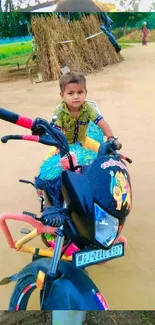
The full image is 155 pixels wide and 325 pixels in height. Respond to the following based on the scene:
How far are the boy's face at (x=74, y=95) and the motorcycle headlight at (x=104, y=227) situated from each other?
21.8 inches

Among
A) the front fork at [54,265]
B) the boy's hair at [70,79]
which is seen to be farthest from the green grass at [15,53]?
the front fork at [54,265]

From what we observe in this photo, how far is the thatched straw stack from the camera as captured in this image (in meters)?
1.74

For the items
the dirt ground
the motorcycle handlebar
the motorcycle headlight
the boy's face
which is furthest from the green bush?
the motorcycle headlight

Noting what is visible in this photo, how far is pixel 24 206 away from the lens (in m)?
1.89

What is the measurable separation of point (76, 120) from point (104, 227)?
23.1 inches

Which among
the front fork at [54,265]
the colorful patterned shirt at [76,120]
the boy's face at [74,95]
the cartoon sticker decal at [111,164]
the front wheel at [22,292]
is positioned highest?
the boy's face at [74,95]

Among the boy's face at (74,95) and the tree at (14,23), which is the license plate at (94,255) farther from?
the tree at (14,23)

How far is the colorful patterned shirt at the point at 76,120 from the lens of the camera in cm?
170

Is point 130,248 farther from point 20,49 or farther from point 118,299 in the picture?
point 20,49

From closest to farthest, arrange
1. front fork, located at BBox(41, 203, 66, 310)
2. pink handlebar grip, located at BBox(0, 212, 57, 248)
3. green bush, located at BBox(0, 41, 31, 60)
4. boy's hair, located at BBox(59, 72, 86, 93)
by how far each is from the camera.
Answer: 1. front fork, located at BBox(41, 203, 66, 310)
2. pink handlebar grip, located at BBox(0, 212, 57, 248)
3. boy's hair, located at BBox(59, 72, 86, 93)
4. green bush, located at BBox(0, 41, 31, 60)

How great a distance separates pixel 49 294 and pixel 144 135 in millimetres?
764

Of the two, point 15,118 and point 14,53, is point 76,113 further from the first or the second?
point 15,118

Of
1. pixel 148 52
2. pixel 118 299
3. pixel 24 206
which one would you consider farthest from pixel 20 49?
Result: pixel 118 299

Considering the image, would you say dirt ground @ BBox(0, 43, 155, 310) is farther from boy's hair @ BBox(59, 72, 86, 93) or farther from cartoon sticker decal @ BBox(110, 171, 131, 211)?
cartoon sticker decal @ BBox(110, 171, 131, 211)
